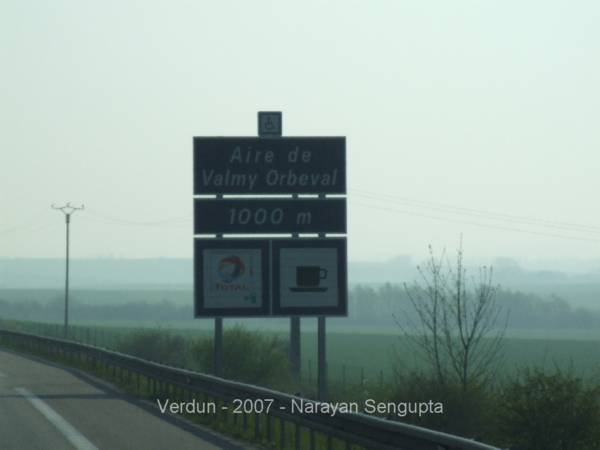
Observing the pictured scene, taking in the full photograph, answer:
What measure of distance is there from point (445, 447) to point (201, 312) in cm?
1590

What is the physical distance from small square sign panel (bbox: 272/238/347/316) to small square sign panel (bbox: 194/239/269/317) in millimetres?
344

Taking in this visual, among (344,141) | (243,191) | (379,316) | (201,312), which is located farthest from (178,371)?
(379,316)

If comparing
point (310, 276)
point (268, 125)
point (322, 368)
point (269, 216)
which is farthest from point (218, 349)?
point (268, 125)

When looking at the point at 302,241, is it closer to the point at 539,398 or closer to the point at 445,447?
the point at 539,398

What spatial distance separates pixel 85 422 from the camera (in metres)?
20.1

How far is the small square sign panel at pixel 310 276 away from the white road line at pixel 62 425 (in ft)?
19.3

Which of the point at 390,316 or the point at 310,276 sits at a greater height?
the point at 310,276

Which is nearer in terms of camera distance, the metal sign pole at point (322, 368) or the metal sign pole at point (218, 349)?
the metal sign pole at point (322, 368)

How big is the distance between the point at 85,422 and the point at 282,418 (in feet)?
16.2

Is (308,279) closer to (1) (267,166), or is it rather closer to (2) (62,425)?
(1) (267,166)

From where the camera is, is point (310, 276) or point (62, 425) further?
point (310, 276)

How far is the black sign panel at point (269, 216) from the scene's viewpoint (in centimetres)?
2767

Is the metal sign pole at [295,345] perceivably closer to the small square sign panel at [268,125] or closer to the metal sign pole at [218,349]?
the metal sign pole at [218,349]

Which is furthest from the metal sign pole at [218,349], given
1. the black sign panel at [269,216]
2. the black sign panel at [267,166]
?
the black sign panel at [267,166]
